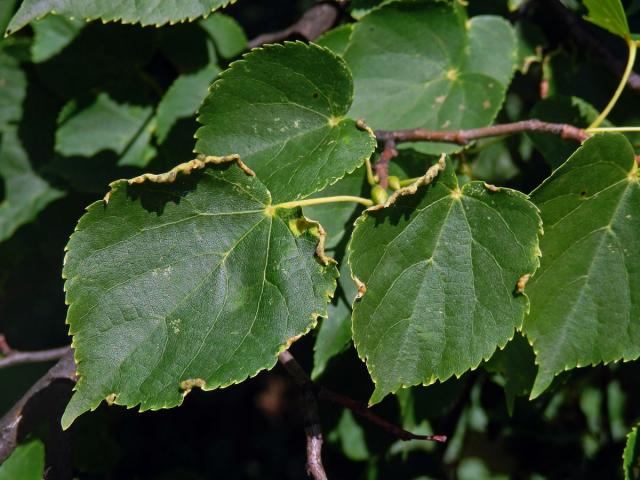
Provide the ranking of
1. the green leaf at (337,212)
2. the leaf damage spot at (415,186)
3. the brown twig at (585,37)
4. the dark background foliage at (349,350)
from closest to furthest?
the leaf damage spot at (415,186), the green leaf at (337,212), the brown twig at (585,37), the dark background foliage at (349,350)

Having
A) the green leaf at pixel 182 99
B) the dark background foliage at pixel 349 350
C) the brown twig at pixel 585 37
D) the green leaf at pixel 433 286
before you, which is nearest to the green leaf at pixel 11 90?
the dark background foliage at pixel 349 350

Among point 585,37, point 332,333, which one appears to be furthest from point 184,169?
point 585,37

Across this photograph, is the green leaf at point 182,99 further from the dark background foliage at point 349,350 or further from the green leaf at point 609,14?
the green leaf at point 609,14

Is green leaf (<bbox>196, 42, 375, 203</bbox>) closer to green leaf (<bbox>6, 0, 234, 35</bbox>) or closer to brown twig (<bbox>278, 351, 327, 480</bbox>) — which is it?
green leaf (<bbox>6, 0, 234, 35</bbox>)

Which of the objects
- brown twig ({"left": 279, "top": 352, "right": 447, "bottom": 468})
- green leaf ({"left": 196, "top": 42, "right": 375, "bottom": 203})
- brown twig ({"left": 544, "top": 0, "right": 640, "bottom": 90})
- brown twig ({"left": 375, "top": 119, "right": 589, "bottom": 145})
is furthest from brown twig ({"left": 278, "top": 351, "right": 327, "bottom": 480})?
brown twig ({"left": 544, "top": 0, "right": 640, "bottom": 90})

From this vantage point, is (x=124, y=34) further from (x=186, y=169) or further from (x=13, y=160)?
(x=186, y=169)
